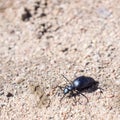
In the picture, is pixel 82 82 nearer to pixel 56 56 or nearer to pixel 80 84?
pixel 80 84

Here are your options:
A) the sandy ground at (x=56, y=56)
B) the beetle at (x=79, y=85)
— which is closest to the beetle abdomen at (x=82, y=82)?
the beetle at (x=79, y=85)

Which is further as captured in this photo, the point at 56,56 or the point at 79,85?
the point at 56,56

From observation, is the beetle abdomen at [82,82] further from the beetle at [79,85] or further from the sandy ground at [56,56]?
the sandy ground at [56,56]

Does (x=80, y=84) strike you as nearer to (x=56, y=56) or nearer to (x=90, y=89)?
(x=90, y=89)

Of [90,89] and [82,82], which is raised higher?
[82,82]

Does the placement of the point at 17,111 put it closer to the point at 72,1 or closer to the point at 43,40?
the point at 43,40

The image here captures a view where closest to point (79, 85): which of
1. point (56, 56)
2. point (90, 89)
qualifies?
point (90, 89)

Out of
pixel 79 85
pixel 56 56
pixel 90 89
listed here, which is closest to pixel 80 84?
pixel 79 85

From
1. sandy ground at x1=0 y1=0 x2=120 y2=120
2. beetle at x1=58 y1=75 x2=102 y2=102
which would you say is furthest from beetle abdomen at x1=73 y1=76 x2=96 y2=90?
sandy ground at x1=0 y1=0 x2=120 y2=120
